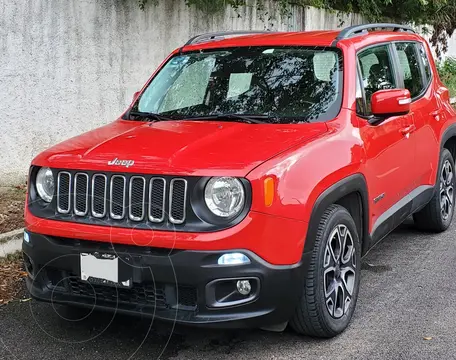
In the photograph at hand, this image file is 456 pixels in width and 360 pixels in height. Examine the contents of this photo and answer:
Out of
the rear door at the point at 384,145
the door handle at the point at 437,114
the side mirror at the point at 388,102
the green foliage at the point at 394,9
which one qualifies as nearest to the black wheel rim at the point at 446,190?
the door handle at the point at 437,114

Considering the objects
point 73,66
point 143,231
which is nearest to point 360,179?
point 143,231

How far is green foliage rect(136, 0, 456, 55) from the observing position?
10.3 meters

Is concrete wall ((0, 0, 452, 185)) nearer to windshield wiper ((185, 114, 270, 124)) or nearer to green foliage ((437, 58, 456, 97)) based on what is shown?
windshield wiper ((185, 114, 270, 124))

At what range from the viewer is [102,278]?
3766 millimetres

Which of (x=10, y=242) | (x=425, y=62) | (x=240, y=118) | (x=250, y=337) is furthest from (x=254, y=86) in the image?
(x=10, y=242)

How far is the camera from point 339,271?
4234mm

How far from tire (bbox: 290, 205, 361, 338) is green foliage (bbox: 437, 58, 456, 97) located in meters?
13.9

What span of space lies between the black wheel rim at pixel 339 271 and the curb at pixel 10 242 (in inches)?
111

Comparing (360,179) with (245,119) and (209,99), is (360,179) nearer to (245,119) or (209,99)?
(245,119)

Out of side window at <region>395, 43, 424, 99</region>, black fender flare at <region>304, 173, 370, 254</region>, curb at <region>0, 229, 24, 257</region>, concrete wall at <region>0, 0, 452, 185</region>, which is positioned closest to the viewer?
black fender flare at <region>304, 173, 370, 254</region>

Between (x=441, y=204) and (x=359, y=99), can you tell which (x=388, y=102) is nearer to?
(x=359, y=99)

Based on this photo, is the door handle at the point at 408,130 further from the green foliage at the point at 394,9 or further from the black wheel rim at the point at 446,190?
the green foliage at the point at 394,9

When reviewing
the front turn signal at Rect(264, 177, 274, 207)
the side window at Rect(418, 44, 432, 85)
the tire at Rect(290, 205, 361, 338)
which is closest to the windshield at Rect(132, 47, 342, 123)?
the tire at Rect(290, 205, 361, 338)

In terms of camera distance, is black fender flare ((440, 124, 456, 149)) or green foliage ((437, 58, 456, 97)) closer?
black fender flare ((440, 124, 456, 149))
